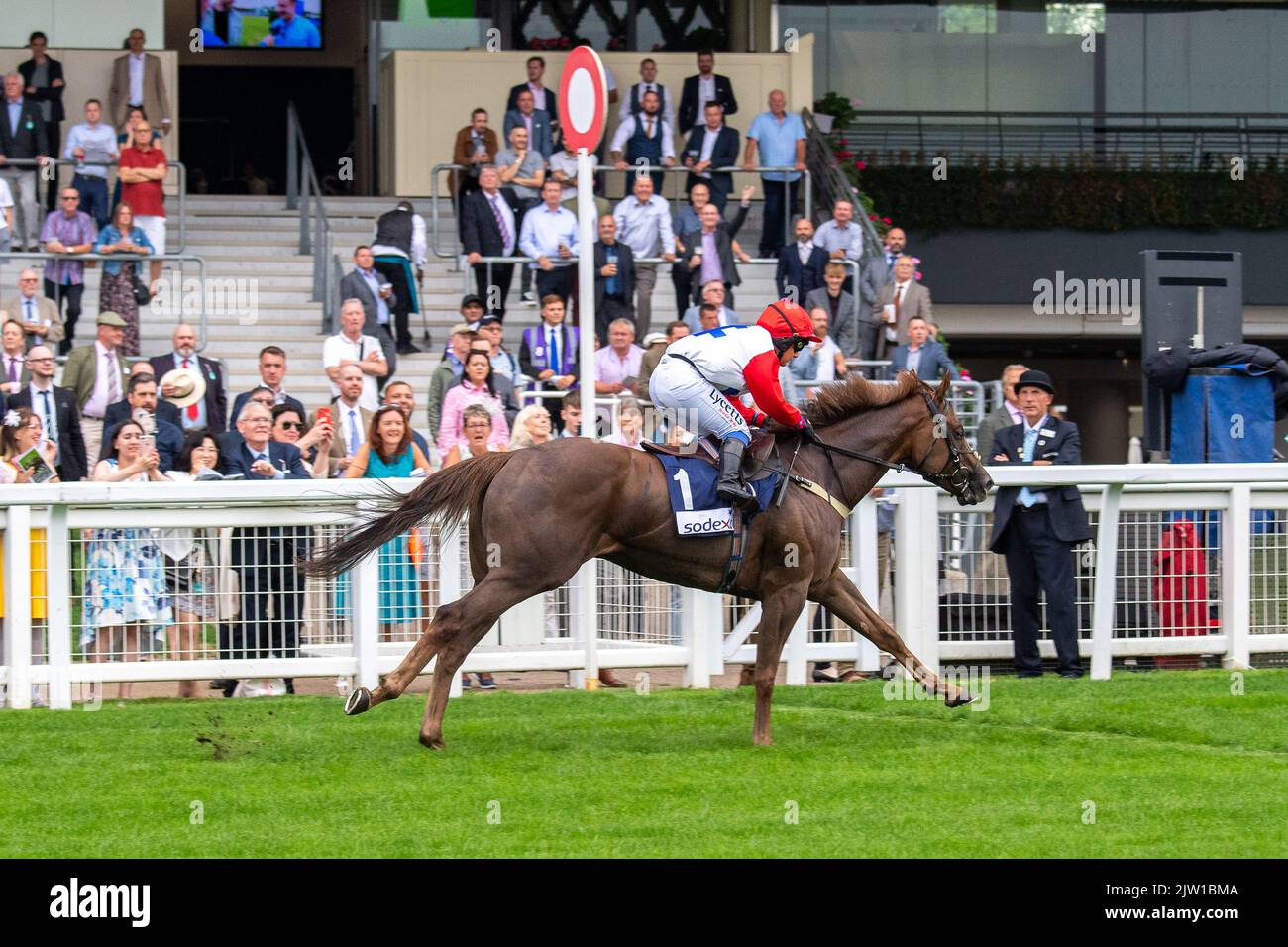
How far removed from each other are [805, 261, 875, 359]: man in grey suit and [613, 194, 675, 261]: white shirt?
1340 millimetres

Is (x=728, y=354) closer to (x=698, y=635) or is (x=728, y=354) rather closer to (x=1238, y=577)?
(x=698, y=635)

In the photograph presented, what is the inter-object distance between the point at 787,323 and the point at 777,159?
9675mm

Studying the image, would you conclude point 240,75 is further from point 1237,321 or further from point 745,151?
point 1237,321

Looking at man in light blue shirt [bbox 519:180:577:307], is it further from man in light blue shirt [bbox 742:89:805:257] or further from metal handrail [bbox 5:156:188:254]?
metal handrail [bbox 5:156:188:254]

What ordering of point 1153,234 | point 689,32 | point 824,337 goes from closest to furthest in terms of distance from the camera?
point 824,337, point 689,32, point 1153,234

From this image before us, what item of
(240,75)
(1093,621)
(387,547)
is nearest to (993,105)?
(240,75)

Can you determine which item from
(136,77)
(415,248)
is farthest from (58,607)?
(136,77)

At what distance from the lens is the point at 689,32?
2100 cm

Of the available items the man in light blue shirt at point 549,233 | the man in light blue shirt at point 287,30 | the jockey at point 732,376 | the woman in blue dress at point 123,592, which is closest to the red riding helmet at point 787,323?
the jockey at point 732,376

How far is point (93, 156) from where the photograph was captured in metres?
17.2

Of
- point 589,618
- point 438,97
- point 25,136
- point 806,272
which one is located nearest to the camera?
point 589,618

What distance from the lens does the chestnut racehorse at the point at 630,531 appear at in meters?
8.37

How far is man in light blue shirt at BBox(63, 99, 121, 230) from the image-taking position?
16.6m

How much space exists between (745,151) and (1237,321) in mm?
6749
